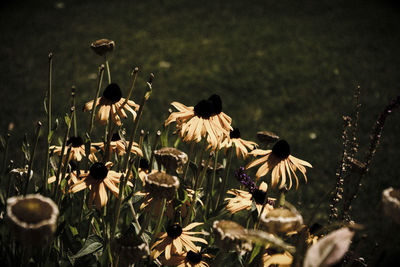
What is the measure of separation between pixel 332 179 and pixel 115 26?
421 centimetres

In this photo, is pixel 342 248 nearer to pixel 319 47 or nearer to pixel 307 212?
pixel 307 212

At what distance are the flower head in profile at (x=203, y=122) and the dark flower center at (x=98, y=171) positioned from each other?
0.21 metres

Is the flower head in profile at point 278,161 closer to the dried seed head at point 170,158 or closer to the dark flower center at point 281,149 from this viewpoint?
the dark flower center at point 281,149

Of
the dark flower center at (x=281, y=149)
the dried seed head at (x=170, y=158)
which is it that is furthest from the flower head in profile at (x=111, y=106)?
the dark flower center at (x=281, y=149)

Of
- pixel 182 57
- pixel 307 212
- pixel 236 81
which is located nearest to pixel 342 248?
pixel 307 212

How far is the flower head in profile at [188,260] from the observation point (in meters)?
0.93

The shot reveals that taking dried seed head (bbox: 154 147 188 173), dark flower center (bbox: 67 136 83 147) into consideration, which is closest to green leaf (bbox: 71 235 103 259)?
dried seed head (bbox: 154 147 188 173)

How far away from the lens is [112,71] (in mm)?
4266

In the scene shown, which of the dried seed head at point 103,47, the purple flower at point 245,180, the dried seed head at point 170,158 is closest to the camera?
the dried seed head at point 170,158

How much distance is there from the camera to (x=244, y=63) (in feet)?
14.8

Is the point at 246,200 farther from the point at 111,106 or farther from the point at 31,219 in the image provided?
the point at 31,219

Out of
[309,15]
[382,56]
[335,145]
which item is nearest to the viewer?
[335,145]

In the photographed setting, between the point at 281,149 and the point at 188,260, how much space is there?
1.26 feet

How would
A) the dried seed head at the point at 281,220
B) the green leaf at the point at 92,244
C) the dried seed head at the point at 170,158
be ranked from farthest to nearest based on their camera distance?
the green leaf at the point at 92,244, the dried seed head at the point at 170,158, the dried seed head at the point at 281,220
